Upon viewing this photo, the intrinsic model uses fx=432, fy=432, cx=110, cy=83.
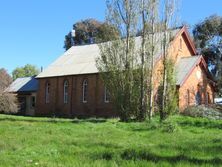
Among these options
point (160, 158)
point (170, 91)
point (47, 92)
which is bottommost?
point (160, 158)

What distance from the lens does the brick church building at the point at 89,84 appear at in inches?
1688

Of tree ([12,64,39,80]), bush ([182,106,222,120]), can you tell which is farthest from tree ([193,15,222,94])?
tree ([12,64,39,80])

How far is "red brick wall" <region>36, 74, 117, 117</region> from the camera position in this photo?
147ft

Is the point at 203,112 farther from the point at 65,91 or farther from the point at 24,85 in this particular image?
the point at 24,85

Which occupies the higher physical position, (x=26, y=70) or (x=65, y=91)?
(x=26, y=70)

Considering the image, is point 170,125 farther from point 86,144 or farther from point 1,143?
point 1,143

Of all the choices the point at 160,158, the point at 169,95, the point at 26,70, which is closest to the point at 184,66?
the point at 169,95

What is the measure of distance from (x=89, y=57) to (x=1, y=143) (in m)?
34.9

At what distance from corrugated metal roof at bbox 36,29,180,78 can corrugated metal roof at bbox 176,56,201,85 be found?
875 cm

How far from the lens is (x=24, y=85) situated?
59.6 meters

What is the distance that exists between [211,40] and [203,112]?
33033 mm

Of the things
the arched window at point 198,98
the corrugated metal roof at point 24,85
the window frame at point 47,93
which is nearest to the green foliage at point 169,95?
the arched window at point 198,98

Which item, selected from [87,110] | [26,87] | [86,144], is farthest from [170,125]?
[26,87]

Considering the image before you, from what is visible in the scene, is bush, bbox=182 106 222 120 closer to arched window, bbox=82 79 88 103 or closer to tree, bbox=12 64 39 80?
arched window, bbox=82 79 88 103
